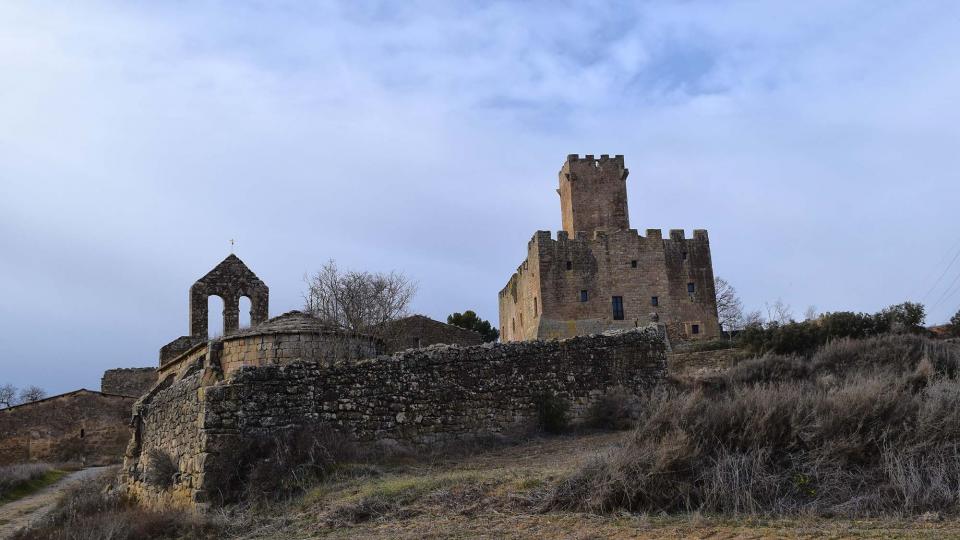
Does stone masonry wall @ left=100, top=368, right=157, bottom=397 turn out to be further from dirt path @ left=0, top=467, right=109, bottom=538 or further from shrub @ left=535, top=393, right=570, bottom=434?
shrub @ left=535, top=393, right=570, bottom=434

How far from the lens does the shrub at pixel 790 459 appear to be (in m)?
7.80

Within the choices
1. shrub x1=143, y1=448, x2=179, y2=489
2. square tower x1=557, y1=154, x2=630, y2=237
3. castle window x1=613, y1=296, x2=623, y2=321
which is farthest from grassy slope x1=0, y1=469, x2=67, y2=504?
square tower x1=557, y1=154, x2=630, y2=237

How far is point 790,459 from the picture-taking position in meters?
8.58

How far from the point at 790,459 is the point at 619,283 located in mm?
35029

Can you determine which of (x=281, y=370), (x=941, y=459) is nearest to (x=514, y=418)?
(x=281, y=370)

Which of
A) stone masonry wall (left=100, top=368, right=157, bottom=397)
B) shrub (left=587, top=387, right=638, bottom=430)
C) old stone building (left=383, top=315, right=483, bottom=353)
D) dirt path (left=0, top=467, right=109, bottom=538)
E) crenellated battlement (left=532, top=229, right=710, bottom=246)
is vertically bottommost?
dirt path (left=0, top=467, right=109, bottom=538)

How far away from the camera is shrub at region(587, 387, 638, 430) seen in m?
14.4

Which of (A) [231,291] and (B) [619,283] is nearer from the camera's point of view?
(A) [231,291]

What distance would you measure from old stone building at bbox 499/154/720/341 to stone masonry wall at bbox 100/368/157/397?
742 inches

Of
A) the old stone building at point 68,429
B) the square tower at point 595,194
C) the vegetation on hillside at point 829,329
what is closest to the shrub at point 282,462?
the vegetation on hillside at point 829,329

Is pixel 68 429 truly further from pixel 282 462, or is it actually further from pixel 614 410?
pixel 614 410

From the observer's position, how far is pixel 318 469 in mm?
10945

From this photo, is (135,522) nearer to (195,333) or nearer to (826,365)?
(826,365)

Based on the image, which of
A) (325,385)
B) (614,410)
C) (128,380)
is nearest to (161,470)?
(325,385)
